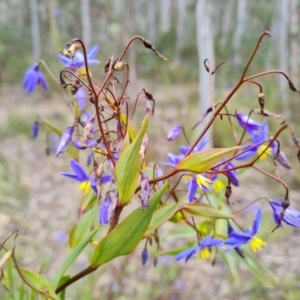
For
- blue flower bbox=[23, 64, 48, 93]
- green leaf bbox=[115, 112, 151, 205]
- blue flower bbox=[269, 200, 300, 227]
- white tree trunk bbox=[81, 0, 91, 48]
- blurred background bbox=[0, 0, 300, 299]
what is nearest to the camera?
green leaf bbox=[115, 112, 151, 205]

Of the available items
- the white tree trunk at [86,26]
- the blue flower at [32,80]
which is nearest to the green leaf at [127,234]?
the blue flower at [32,80]

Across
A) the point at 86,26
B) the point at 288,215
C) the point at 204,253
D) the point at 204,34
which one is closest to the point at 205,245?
the point at 204,253

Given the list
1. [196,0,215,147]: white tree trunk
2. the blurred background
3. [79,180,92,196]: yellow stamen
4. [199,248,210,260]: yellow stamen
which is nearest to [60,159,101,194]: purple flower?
[79,180,92,196]: yellow stamen

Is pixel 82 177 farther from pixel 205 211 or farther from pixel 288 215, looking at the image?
pixel 288 215

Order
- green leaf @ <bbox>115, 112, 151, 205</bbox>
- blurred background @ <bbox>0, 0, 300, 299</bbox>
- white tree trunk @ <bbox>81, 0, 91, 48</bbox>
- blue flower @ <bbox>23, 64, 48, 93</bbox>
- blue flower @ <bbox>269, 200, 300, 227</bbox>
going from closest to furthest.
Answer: green leaf @ <bbox>115, 112, 151, 205</bbox>
blue flower @ <bbox>269, 200, 300, 227</bbox>
blue flower @ <bbox>23, 64, 48, 93</bbox>
blurred background @ <bbox>0, 0, 300, 299</bbox>
white tree trunk @ <bbox>81, 0, 91, 48</bbox>

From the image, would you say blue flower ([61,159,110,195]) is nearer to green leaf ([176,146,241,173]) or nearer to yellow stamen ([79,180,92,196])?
yellow stamen ([79,180,92,196])
